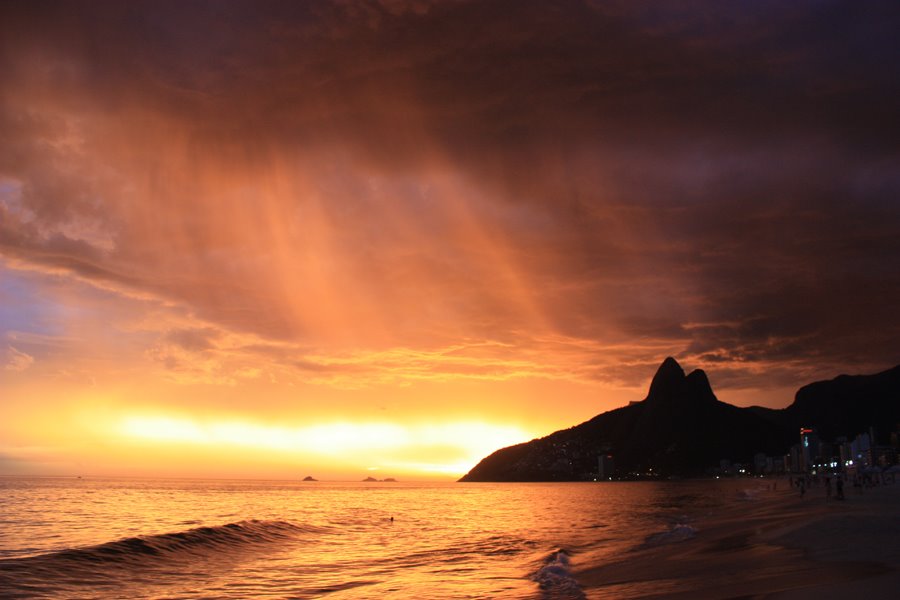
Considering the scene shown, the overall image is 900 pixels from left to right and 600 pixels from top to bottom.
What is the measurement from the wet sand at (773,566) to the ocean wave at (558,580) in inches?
23.7

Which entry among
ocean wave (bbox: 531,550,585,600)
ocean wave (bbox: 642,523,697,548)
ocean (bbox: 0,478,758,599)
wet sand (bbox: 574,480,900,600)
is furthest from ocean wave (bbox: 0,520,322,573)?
ocean wave (bbox: 642,523,697,548)

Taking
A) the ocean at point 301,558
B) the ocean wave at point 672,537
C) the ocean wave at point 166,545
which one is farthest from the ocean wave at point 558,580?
the ocean wave at point 166,545

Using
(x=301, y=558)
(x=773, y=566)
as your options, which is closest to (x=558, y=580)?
(x=773, y=566)

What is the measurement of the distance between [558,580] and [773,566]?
857cm

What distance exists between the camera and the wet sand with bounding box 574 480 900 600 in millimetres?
16891

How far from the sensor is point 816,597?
588 inches

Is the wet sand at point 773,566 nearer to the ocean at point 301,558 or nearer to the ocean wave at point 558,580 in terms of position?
the ocean wave at point 558,580

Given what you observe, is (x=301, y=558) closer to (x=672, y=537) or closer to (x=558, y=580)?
(x=558, y=580)

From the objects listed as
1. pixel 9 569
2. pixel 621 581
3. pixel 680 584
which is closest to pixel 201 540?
pixel 9 569

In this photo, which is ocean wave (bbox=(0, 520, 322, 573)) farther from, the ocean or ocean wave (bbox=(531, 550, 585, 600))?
ocean wave (bbox=(531, 550, 585, 600))

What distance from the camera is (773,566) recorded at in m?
22.3

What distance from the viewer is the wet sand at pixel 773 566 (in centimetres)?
1689

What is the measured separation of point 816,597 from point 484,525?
5577cm

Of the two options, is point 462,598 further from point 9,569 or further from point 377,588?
point 9,569
